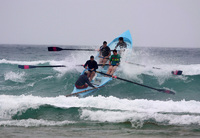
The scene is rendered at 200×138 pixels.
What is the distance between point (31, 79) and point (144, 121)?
7771 millimetres

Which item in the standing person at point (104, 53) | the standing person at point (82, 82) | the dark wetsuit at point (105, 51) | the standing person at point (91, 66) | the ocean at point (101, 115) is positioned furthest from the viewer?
the dark wetsuit at point (105, 51)

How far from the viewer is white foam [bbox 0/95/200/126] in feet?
21.3

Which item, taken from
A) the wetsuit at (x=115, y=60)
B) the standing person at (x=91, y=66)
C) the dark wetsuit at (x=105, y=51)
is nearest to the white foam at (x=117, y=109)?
the standing person at (x=91, y=66)

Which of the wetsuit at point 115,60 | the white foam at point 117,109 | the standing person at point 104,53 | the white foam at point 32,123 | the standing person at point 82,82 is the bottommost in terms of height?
the white foam at point 32,123

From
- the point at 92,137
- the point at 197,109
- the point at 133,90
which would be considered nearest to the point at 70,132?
the point at 92,137

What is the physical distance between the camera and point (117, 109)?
7.16m

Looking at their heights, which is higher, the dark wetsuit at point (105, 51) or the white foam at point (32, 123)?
the dark wetsuit at point (105, 51)

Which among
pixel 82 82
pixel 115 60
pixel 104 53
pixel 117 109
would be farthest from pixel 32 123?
pixel 104 53

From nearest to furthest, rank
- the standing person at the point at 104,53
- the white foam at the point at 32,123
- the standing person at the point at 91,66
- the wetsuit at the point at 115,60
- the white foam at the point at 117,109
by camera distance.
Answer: the white foam at the point at 32,123 < the white foam at the point at 117,109 < the standing person at the point at 91,66 < the wetsuit at the point at 115,60 < the standing person at the point at 104,53

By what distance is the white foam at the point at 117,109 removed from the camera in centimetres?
650

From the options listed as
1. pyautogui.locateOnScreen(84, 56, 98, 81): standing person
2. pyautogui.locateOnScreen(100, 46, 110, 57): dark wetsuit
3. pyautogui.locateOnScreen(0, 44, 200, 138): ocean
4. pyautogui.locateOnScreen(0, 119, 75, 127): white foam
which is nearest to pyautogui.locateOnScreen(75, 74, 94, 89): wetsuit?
pyautogui.locateOnScreen(84, 56, 98, 81): standing person

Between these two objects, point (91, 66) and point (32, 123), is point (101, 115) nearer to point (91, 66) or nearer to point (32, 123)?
point (32, 123)

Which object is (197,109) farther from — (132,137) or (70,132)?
(70,132)

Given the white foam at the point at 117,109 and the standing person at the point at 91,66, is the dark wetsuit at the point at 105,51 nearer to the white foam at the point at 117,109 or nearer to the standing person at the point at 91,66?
the standing person at the point at 91,66
